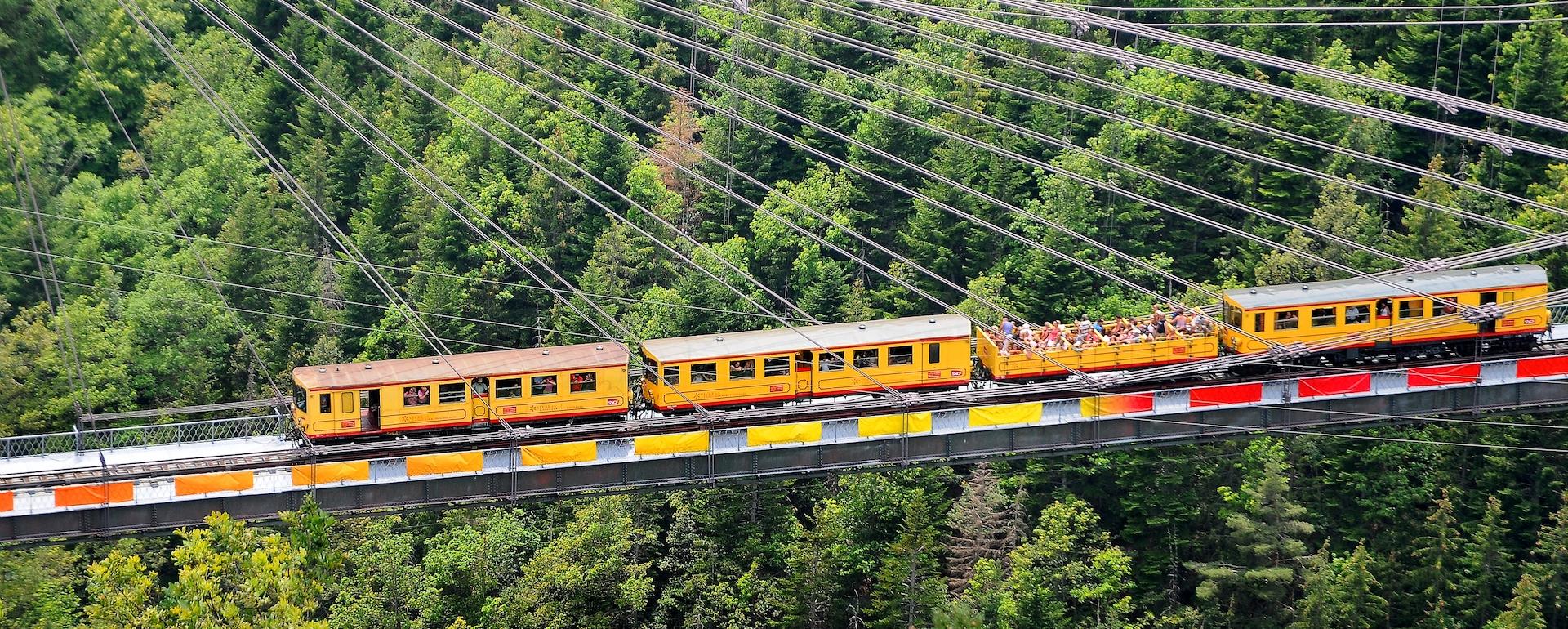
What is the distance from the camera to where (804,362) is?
196ft

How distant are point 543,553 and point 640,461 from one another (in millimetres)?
15622

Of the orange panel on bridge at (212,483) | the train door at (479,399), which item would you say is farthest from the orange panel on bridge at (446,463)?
the orange panel on bridge at (212,483)

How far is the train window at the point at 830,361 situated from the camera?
197 feet

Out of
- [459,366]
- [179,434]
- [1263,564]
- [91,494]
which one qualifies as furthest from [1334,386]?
[91,494]

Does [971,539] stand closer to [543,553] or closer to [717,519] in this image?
[717,519]

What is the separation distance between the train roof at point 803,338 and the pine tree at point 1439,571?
18.2m

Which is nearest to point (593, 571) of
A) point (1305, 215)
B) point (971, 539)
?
point (971, 539)

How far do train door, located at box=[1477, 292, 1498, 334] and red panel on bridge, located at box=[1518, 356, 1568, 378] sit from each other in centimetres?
160

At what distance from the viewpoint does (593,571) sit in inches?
2795

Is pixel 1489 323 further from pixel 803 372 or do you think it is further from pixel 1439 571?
pixel 803 372

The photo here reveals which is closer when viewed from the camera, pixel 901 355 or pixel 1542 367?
pixel 901 355

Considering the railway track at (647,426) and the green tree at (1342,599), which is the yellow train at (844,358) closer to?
the railway track at (647,426)

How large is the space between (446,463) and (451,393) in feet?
6.84

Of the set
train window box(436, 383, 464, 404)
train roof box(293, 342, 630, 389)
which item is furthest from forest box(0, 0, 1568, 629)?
train window box(436, 383, 464, 404)
